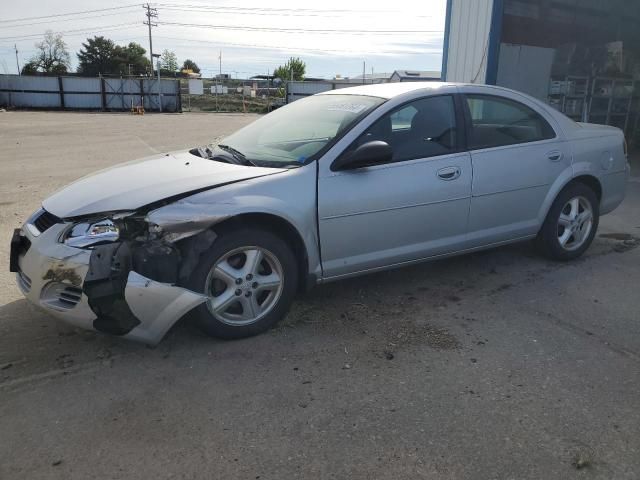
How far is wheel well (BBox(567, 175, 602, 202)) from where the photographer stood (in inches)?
191

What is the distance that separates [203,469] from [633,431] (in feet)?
6.58

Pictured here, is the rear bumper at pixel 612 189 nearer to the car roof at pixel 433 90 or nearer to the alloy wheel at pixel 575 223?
the alloy wheel at pixel 575 223

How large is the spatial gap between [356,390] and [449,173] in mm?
1882

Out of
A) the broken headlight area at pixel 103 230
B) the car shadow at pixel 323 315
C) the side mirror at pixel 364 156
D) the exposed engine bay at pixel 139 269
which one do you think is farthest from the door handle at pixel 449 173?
the broken headlight area at pixel 103 230

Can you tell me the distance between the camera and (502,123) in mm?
4445

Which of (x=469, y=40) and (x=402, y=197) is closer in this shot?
(x=402, y=197)

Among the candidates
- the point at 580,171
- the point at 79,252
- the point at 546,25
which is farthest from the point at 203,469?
the point at 546,25

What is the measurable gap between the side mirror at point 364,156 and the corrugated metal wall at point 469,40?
238 inches

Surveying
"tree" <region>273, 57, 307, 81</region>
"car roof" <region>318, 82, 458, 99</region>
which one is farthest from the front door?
"tree" <region>273, 57, 307, 81</region>

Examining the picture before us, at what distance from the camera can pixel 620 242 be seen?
5.71 m

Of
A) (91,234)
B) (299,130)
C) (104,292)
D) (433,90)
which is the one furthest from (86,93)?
(104,292)

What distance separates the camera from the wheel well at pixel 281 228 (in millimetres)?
3275

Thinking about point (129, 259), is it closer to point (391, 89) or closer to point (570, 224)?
point (391, 89)

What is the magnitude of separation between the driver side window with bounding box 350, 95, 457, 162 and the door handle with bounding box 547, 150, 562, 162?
1032mm
